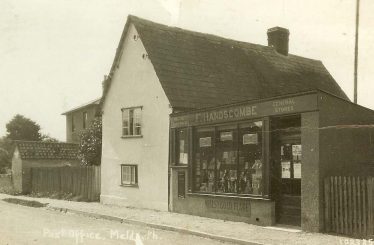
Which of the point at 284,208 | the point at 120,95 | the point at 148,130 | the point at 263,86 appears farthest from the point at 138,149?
the point at 284,208

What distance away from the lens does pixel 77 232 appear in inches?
527

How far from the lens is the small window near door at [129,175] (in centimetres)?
2136

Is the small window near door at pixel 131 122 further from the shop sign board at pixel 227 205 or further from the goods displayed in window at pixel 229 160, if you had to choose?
the shop sign board at pixel 227 205

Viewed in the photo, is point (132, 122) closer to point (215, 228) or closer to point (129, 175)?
point (129, 175)

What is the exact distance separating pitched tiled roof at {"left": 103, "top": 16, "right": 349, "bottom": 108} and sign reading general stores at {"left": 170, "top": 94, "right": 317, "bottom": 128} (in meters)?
1.39

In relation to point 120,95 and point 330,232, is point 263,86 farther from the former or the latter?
point 330,232

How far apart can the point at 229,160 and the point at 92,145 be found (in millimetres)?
18594

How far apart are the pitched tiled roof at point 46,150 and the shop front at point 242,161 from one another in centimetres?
1707

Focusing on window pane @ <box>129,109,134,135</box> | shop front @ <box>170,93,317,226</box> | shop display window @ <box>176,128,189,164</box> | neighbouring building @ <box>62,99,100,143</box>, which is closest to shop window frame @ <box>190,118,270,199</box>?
shop front @ <box>170,93,317,226</box>

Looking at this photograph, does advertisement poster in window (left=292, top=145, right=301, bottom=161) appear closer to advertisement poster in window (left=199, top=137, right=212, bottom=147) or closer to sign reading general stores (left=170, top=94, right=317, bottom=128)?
sign reading general stores (left=170, top=94, right=317, bottom=128)

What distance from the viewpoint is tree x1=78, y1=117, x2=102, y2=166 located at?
33.0 meters

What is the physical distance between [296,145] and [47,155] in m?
23.6

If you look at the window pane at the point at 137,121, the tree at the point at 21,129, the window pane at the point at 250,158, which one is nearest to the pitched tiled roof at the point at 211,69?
the window pane at the point at 137,121

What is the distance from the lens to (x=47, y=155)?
33.6 metres
